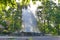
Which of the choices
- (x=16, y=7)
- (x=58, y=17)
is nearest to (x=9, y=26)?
(x=16, y=7)

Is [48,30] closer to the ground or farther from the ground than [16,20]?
closer to the ground

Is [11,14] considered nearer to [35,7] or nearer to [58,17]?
[35,7]

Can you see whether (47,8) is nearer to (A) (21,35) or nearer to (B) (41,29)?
(B) (41,29)

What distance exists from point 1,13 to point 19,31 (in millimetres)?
534

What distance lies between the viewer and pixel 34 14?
352 centimetres

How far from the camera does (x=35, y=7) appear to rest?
139 inches

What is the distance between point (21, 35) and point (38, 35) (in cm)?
35

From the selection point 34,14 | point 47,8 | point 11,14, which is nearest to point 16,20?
point 11,14

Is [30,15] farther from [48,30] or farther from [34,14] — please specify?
[48,30]

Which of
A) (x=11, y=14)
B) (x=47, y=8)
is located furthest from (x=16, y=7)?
(x=47, y=8)

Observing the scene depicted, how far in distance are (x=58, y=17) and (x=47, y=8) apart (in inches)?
11.5

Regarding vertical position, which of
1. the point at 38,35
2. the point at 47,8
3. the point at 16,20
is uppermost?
the point at 47,8

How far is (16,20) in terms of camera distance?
11.5ft

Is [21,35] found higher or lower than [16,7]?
lower
